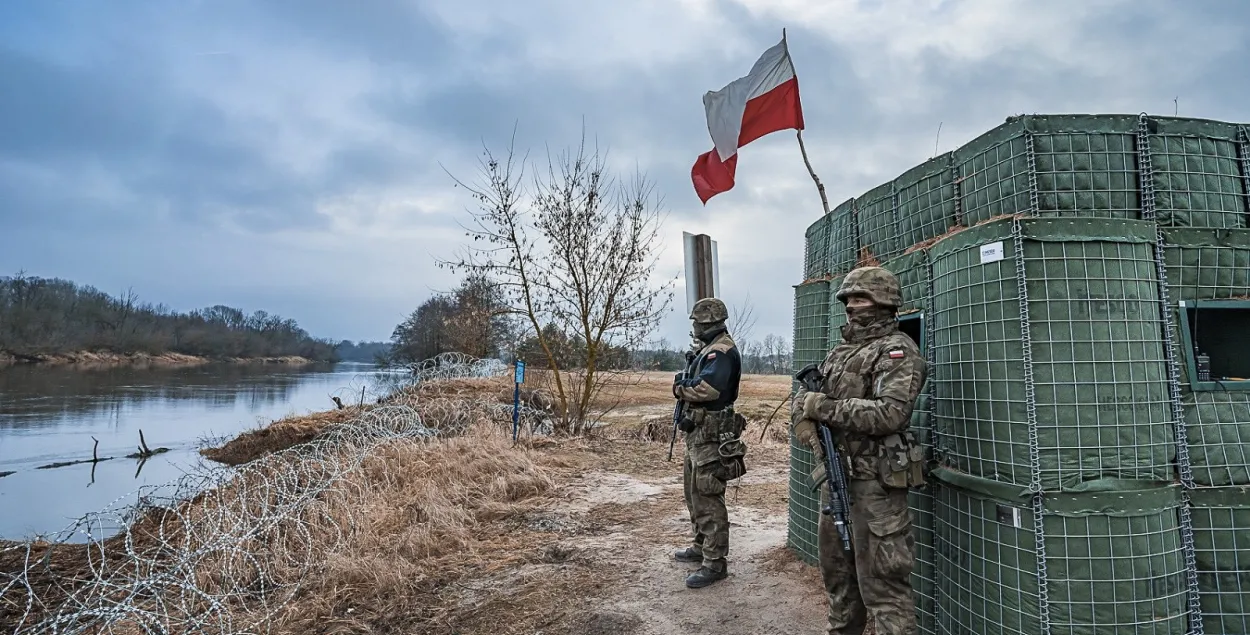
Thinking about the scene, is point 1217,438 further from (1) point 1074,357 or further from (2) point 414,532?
(2) point 414,532

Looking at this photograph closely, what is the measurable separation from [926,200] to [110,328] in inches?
3219

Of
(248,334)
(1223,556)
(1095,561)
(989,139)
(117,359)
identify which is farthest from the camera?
(248,334)

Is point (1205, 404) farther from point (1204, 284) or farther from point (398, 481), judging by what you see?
point (398, 481)

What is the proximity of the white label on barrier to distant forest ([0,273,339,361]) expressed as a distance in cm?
7003

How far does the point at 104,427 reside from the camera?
2286 cm

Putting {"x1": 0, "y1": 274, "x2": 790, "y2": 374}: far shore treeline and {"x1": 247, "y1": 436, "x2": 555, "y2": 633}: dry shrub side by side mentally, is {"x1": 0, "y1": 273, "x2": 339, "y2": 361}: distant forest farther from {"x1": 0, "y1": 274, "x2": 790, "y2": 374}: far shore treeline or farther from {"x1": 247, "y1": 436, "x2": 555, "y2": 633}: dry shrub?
{"x1": 247, "y1": 436, "x2": 555, "y2": 633}: dry shrub

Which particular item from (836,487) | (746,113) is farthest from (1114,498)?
(746,113)

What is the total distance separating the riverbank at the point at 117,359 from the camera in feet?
173

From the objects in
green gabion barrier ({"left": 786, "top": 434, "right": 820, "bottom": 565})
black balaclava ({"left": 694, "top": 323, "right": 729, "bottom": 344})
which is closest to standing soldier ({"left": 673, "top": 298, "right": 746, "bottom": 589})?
black balaclava ({"left": 694, "top": 323, "right": 729, "bottom": 344})

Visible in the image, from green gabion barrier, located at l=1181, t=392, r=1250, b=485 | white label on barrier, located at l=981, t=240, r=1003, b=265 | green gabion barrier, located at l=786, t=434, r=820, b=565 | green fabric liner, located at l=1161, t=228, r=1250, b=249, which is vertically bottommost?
green gabion barrier, located at l=786, t=434, r=820, b=565

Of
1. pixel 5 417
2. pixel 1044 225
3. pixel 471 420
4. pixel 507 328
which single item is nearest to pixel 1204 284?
pixel 1044 225

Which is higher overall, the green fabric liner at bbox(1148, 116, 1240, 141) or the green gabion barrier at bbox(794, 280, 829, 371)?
the green fabric liner at bbox(1148, 116, 1240, 141)

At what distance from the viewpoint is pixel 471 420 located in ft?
34.6

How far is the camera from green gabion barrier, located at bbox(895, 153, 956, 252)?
3.19 metres
